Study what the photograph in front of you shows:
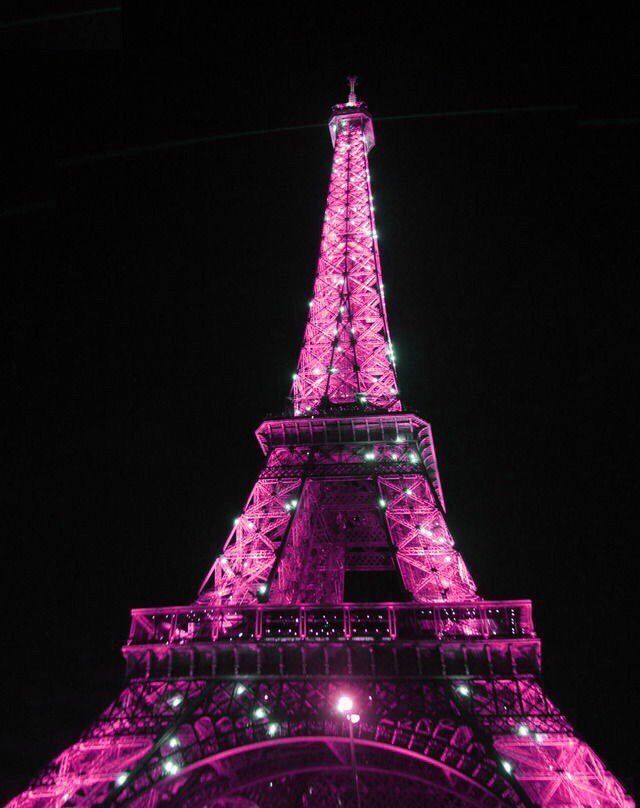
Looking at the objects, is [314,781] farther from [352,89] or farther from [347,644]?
[352,89]

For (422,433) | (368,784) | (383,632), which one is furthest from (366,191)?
(368,784)

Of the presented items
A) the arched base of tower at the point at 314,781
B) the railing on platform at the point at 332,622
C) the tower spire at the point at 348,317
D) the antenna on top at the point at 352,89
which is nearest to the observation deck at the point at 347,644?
the railing on platform at the point at 332,622

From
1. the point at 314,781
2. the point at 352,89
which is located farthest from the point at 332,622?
the point at 352,89

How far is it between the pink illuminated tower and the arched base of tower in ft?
0.22

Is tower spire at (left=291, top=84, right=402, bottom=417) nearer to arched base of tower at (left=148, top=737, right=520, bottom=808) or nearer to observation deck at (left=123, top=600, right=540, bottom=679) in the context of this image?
observation deck at (left=123, top=600, right=540, bottom=679)

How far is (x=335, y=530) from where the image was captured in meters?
27.0

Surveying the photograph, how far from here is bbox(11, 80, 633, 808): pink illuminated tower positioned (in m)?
13.4

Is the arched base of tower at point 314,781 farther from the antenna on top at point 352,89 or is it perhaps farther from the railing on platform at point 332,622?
the antenna on top at point 352,89

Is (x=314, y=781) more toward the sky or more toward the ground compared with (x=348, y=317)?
more toward the ground

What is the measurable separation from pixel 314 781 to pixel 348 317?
67.3 feet

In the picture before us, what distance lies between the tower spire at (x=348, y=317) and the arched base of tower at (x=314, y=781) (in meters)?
12.7

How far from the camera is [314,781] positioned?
2236 centimetres

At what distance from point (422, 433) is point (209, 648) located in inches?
495

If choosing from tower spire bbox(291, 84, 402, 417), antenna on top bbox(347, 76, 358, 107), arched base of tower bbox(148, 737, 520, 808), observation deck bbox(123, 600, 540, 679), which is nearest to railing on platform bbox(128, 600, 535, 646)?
observation deck bbox(123, 600, 540, 679)
